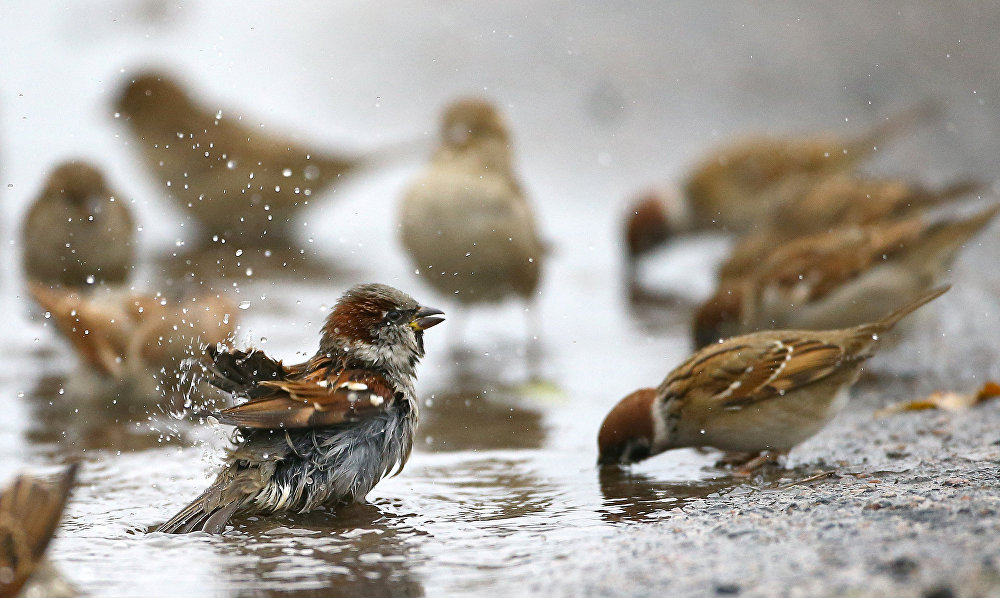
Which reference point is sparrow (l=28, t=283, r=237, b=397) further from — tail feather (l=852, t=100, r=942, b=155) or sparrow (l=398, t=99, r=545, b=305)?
tail feather (l=852, t=100, r=942, b=155)

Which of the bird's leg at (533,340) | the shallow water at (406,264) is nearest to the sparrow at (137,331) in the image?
the shallow water at (406,264)

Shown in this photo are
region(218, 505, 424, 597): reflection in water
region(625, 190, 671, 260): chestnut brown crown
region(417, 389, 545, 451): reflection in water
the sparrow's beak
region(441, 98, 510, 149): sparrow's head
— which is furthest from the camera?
region(625, 190, 671, 260): chestnut brown crown

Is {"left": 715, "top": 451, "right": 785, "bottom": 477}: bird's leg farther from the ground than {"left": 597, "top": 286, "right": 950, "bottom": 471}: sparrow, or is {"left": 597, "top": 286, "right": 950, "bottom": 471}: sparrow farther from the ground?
{"left": 597, "top": 286, "right": 950, "bottom": 471}: sparrow

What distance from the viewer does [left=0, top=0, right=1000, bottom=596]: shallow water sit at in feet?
13.4

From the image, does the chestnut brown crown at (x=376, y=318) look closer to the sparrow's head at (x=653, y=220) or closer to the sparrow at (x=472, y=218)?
the sparrow at (x=472, y=218)

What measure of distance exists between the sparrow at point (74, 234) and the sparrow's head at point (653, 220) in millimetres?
4620

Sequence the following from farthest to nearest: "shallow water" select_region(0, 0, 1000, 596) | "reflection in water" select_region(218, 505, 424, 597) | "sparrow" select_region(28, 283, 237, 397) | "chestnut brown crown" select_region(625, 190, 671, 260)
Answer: "chestnut brown crown" select_region(625, 190, 671, 260), "sparrow" select_region(28, 283, 237, 397), "shallow water" select_region(0, 0, 1000, 596), "reflection in water" select_region(218, 505, 424, 597)

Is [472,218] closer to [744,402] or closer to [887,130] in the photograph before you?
[744,402]

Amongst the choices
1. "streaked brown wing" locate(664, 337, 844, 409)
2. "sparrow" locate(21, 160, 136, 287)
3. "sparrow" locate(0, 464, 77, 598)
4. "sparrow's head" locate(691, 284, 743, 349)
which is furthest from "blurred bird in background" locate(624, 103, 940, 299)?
"sparrow" locate(0, 464, 77, 598)

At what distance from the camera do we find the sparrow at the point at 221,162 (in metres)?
11.0

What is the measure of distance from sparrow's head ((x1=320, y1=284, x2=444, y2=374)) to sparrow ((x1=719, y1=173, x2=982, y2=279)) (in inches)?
146

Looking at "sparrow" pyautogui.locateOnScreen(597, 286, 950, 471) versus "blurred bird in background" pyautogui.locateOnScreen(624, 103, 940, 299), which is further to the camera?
"blurred bird in background" pyautogui.locateOnScreen(624, 103, 940, 299)

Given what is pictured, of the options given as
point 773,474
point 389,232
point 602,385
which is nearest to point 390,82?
point 389,232

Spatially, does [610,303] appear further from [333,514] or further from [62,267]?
[333,514]
